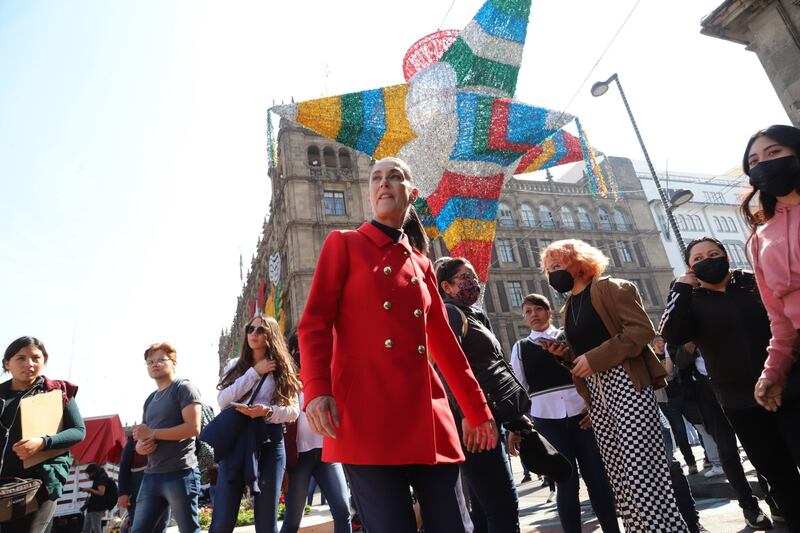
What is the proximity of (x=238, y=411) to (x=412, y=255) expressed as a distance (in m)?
2.21

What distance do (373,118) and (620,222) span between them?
130 feet

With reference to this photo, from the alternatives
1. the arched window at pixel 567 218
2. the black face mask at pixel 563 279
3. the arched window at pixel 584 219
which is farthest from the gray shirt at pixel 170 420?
the arched window at pixel 584 219

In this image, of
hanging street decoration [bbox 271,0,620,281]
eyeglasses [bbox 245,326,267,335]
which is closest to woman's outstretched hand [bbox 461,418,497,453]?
eyeglasses [bbox 245,326,267,335]

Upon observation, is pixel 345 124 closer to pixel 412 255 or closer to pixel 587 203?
Result: pixel 412 255

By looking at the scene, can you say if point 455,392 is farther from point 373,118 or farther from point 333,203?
point 333,203

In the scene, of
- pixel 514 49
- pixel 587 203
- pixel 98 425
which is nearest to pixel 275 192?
pixel 98 425

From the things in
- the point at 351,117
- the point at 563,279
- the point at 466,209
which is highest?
the point at 351,117

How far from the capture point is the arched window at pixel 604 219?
4141 centimetres

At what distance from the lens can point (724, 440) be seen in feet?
12.5

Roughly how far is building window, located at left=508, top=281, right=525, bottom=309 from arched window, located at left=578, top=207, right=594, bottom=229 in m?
9.23

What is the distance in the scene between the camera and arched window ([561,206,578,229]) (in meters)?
40.4

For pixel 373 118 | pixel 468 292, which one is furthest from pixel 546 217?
pixel 468 292

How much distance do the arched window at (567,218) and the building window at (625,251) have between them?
426 centimetres

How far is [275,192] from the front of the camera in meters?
33.8
